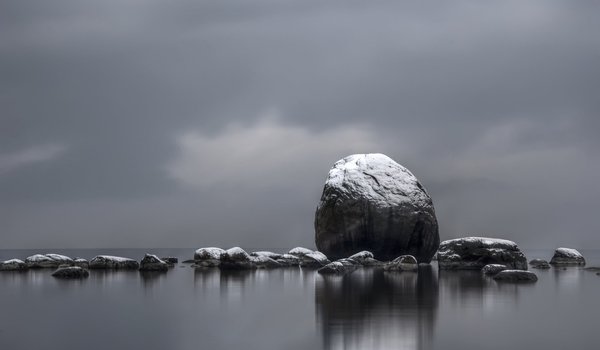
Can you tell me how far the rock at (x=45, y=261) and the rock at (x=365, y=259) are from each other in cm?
1810

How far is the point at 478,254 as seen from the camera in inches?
1535

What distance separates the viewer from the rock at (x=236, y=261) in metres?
39.8

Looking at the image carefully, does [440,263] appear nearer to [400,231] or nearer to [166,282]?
[400,231]

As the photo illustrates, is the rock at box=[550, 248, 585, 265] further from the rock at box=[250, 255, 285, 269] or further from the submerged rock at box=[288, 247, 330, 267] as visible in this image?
the rock at box=[250, 255, 285, 269]

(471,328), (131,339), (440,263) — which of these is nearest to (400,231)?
(440,263)

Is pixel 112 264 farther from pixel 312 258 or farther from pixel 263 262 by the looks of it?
pixel 312 258

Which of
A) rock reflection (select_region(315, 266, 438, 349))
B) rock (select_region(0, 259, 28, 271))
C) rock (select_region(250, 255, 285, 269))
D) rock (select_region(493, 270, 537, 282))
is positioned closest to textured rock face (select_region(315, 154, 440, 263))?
rock (select_region(250, 255, 285, 269))

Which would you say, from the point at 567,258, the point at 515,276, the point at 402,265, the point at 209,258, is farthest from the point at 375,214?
the point at 567,258

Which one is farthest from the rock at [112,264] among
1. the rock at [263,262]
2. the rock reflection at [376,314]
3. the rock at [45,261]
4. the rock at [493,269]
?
the rock at [493,269]

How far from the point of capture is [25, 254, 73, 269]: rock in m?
40.9

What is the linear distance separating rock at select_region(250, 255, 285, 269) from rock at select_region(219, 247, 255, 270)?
1.44 feet

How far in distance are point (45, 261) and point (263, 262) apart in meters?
13.8

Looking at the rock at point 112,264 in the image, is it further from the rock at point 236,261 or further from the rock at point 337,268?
the rock at point 337,268

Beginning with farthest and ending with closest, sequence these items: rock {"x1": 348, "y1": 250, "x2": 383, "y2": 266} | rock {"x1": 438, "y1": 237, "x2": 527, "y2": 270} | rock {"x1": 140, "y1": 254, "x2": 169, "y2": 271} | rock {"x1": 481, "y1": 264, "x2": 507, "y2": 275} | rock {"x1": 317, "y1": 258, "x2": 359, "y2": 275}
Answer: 1. rock {"x1": 348, "y1": 250, "x2": 383, "y2": 266}
2. rock {"x1": 140, "y1": 254, "x2": 169, "y2": 271}
3. rock {"x1": 438, "y1": 237, "x2": 527, "y2": 270}
4. rock {"x1": 317, "y1": 258, "x2": 359, "y2": 275}
5. rock {"x1": 481, "y1": 264, "x2": 507, "y2": 275}
